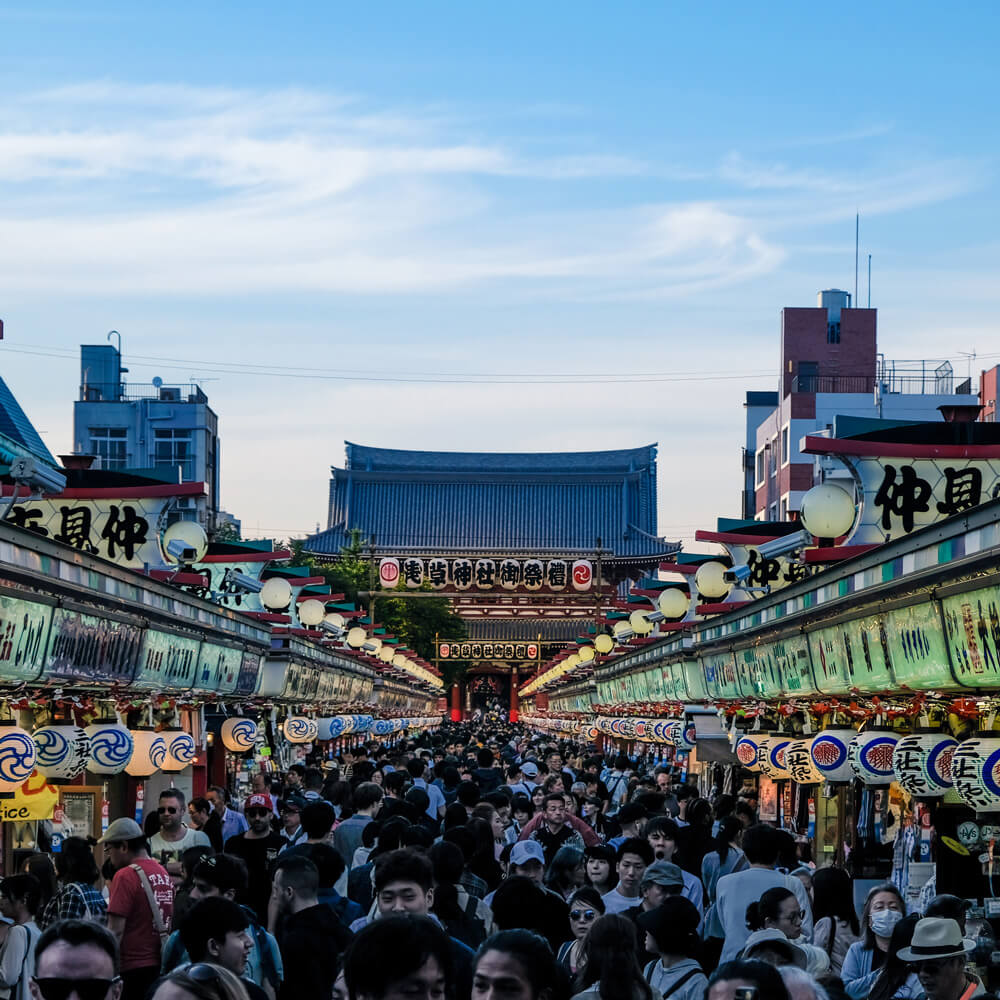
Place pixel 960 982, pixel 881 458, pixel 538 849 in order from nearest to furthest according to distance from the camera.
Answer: pixel 960 982 < pixel 538 849 < pixel 881 458

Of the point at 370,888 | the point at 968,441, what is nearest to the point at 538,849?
the point at 370,888

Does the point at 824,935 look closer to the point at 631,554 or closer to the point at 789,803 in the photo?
the point at 789,803

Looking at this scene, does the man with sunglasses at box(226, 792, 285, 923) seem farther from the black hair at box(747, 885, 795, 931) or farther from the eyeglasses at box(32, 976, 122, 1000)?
the eyeglasses at box(32, 976, 122, 1000)

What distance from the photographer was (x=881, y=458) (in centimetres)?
1758

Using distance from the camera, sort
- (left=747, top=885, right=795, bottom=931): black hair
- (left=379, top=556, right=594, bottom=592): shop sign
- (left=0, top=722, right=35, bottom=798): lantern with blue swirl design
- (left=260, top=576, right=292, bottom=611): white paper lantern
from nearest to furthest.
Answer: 1. (left=747, top=885, right=795, bottom=931): black hair
2. (left=0, top=722, right=35, bottom=798): lantern with blue swirl design
3. (left=260, top=576, right=292, bottom=611): white paper lantern
4. (left=379, top=556, right=594, bottom=592): shop sign

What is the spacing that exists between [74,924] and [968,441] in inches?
560

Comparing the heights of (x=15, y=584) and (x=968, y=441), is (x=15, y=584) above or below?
below

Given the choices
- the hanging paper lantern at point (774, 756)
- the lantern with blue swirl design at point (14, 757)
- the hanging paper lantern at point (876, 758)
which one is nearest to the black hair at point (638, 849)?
the lantern with blue swirl design at point (14, 757)

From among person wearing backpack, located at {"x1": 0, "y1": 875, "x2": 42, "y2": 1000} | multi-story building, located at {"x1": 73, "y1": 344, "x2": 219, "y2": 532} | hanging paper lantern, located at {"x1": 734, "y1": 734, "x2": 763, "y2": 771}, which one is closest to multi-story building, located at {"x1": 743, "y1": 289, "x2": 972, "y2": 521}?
multi-story building, located at {"x1": 73, "y1": 344, "x2": 219, "y2": 532}

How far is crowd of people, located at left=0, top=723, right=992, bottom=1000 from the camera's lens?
5441mm

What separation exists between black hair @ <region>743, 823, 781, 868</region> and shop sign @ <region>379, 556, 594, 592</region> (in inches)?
3472

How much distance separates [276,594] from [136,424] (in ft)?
125

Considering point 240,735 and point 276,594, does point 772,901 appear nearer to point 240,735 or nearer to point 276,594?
point 240,735

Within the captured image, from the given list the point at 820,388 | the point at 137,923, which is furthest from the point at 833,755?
the point at 820,388
